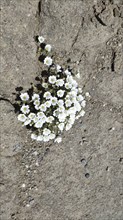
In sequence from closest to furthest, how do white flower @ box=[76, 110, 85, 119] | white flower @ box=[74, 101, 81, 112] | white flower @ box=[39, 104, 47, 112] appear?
white flower @ box=[39, 104, 47, 112]
white flower @ box=[74, 101, 81, 112]
white flower @ box=[76, 110, 85, 119]

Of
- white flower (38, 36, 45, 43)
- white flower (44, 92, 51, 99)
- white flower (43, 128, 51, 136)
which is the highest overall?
white flower (38, 36, 45, 43)

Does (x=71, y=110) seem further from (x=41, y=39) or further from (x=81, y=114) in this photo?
(x=41, y=39)

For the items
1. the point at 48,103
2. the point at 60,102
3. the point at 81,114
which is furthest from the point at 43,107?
the point at 81,114

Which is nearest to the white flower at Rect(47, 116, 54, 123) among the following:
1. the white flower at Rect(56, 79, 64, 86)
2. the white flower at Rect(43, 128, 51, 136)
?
the white flower at Rect(43, 128, 51, 136)

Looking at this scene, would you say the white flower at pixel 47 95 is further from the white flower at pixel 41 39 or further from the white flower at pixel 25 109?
the white flower at pixel 41 39

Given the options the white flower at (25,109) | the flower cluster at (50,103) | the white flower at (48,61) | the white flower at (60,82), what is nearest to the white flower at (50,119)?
the flower cluster at (50,103)

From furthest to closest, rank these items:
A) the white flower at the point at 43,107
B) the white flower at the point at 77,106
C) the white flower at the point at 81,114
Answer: the white flower at the point at 81,114 → the white flower at the point at 77,106 → the white flower at the point at 43,107

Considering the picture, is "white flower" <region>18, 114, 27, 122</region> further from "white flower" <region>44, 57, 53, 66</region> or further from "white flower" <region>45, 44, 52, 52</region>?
"white flower" <region>45, 44, 52, 52</region>
